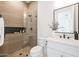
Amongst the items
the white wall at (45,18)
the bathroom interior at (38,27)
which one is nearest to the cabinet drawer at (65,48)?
the bathroom interior at (38,27)

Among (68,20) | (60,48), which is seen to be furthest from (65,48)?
(68,20)

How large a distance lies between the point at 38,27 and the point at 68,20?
1.52 ft

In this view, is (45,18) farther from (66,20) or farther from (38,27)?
(66,20)

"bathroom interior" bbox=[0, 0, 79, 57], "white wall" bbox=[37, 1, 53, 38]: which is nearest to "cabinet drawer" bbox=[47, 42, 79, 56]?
"bathroom interior" bbox=[0, 0, 79, 57]

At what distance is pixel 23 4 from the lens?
1553 millimetres

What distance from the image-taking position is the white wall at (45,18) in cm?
152

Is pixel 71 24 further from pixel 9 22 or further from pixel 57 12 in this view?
pixel 9 22

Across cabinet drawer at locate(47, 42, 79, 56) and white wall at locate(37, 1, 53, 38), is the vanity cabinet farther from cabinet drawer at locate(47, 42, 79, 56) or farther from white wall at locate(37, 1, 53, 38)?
white wall at locate(37, 1, 53, 38)

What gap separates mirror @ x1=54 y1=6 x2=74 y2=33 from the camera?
5.52 ft

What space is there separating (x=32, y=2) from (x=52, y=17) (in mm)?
359

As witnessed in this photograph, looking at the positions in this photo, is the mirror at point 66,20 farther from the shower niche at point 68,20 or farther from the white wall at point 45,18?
the white wall at point 45,18

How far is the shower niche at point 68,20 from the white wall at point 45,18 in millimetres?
153

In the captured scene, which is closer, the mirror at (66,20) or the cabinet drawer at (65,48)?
the cabinet drawer at (65,48)

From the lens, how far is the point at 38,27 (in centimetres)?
162
